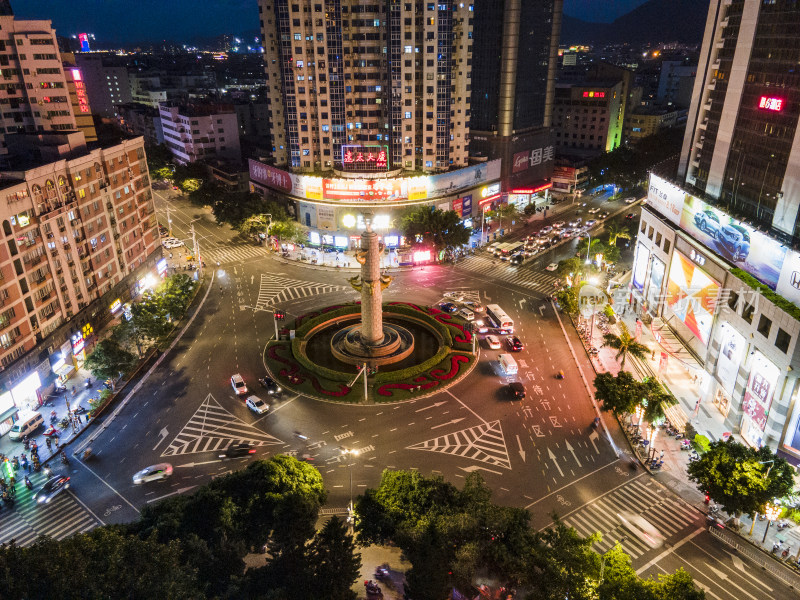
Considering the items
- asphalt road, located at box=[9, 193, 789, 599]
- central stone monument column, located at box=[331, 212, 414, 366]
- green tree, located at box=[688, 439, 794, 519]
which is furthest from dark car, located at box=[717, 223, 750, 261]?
central stone monument column, located at box=[331, 212, 414, 366]

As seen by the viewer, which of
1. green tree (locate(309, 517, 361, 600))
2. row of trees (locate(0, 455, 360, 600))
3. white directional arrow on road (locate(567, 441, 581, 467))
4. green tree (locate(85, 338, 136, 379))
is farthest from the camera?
green tree (locate(85, 338, 136, 379))

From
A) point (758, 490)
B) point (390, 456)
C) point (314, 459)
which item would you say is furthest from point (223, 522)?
point (758, 490)

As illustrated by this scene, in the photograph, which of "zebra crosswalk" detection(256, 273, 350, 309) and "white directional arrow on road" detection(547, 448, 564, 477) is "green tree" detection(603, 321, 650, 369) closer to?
"white directional arrow on road" detection(547, 448, 564, 477)

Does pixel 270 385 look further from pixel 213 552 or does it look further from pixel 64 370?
pixel 213 552

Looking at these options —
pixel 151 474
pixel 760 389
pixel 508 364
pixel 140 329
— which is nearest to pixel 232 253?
pixel 140 329

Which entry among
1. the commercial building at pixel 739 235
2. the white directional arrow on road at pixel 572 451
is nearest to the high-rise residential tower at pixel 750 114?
the commercial building at pixel 739 235

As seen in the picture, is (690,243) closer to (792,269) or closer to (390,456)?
(792,269)
